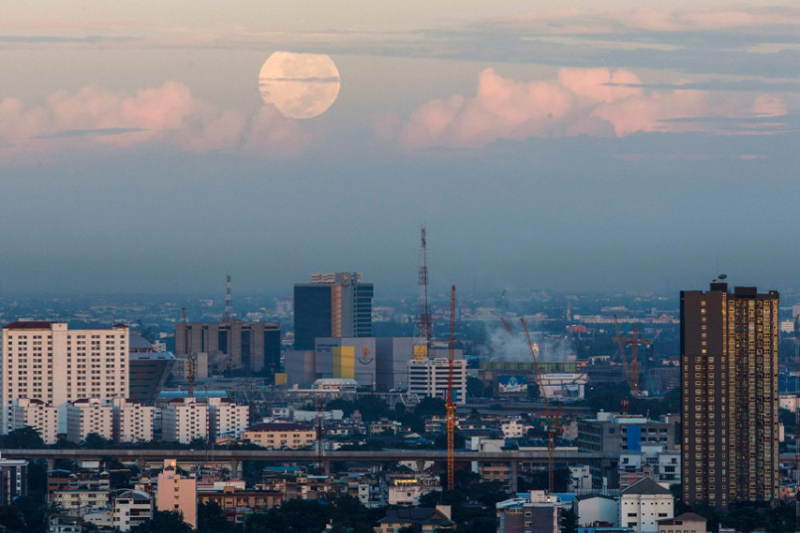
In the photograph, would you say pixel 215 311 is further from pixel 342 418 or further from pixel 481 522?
pixel 481 522

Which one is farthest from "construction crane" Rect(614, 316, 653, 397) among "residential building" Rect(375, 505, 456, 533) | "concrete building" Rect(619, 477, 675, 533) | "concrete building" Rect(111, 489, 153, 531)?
"concrete building" Rect(111, 489, 153, 531)

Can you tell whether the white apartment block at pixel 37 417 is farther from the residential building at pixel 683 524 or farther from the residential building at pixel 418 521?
the residential building at pixel 683 524

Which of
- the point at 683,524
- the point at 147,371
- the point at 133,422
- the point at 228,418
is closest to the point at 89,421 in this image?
the point at 133,422

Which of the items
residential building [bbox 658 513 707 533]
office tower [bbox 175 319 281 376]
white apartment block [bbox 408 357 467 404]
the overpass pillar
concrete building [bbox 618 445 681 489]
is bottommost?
residential building [bbox 658 513 707 533]

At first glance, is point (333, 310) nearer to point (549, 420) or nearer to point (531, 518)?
point (549, 420)

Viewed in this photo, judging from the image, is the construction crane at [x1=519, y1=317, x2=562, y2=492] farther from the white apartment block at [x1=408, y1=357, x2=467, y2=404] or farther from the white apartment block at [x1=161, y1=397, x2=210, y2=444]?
the white apartment block at [x1=161, y1=397, x2=210, y2=444]

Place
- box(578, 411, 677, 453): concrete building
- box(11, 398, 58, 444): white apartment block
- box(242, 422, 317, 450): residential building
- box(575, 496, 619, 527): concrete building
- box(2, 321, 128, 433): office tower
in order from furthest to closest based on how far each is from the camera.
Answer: box(2, 321, 128, 433): office tower < box(11, 398, 58, 444): white apartment block < box(242, 422, 317, 450): residential building < box(578, 411, 677, 453): concrete building < box(575, 496, 619, 527): concrete building

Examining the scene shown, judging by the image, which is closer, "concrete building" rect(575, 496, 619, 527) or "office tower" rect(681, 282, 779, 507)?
"concrete building" rect(575, 496, 619, 527)
